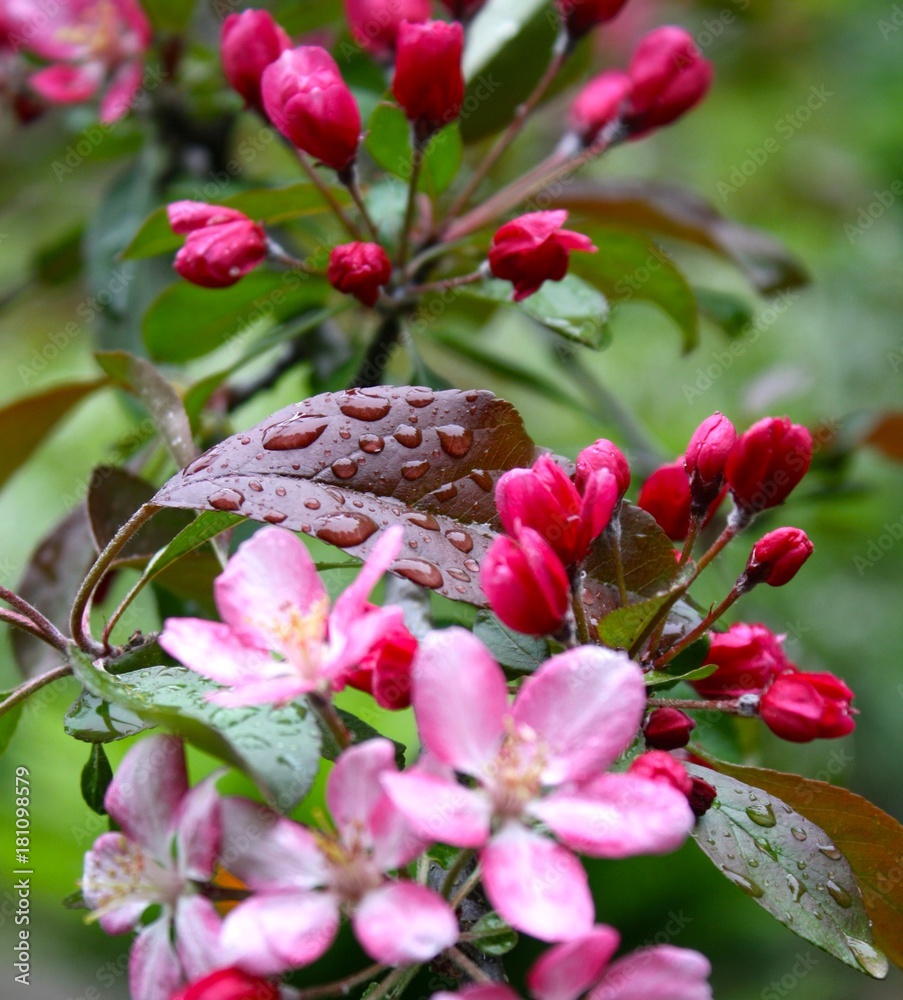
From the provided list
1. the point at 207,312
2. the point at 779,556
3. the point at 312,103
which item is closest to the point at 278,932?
the point at 779,556

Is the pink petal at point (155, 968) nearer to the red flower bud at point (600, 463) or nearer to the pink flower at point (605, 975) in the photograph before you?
the pink flower at point (605, 975)

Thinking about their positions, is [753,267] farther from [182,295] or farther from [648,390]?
[648,390]

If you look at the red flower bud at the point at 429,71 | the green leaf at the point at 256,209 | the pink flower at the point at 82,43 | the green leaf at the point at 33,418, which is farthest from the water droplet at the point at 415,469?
the pink flower at the point at 82,43

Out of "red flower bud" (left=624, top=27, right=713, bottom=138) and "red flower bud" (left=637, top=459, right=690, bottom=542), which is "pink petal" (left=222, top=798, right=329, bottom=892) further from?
"red flower bud" (left=624, top=27, right=713, bottom=138)

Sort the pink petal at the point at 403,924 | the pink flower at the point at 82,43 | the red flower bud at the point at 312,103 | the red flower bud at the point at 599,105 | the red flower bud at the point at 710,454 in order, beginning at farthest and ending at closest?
the pink flower at the point at 82,43, the red flower bud at the point at 599,105, the red flower bud at the point at 312,103, the red flower bud at the point at 710,454, the pink petal at the point at 403,924

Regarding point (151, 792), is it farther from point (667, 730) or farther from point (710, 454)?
point (710, 454)

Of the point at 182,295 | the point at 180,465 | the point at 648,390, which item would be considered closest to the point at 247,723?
the point at 180,465
